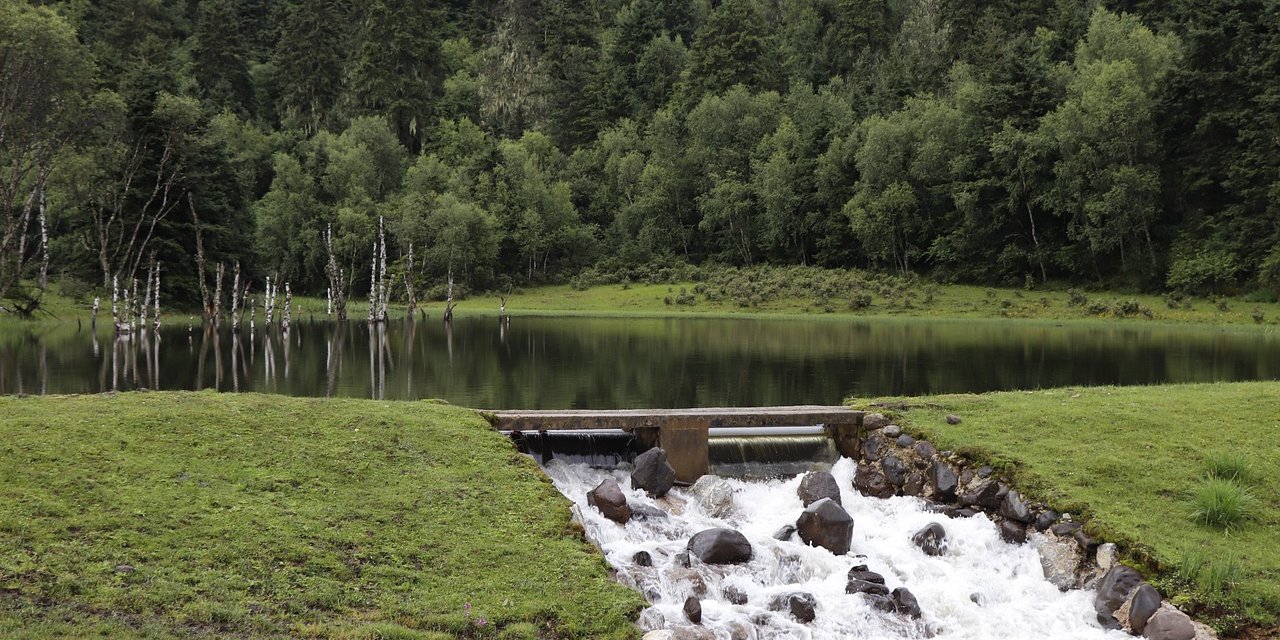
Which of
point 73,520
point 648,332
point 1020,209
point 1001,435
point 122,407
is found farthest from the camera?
point 1020,209

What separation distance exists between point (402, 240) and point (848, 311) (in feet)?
152

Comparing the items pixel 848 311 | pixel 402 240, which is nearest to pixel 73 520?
→ pixel 848 311

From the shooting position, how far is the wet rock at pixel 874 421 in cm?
1939

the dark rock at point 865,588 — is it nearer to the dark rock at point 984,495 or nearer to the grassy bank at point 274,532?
the grassy bank at point 274,532

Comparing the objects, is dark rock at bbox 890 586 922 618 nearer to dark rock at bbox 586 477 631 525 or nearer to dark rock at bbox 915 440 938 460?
dark rock at bbox 586 477 631 525

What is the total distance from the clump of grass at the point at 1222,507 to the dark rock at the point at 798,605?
21.6 feet

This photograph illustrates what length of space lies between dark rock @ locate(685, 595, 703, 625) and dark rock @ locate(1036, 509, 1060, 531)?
260 inches

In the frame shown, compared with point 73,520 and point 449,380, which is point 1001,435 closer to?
point 73,520

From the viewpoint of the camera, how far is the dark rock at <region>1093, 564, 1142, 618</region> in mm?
12422

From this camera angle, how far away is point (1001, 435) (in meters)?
17.5

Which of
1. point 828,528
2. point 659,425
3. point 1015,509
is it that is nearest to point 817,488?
point 828,528

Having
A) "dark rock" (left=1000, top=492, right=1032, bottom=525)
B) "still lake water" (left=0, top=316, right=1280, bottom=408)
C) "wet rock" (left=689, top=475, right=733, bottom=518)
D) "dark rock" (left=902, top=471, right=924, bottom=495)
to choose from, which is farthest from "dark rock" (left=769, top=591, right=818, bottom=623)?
"still lake water" (left=0, top=316, right=1280, bottom=408)

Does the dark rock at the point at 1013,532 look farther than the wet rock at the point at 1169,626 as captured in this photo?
Yes

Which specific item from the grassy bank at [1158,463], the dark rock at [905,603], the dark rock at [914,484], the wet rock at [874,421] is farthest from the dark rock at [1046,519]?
the wet rock at [874,421]
